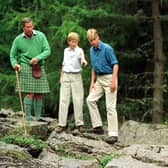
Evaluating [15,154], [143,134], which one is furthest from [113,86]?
[15,154]

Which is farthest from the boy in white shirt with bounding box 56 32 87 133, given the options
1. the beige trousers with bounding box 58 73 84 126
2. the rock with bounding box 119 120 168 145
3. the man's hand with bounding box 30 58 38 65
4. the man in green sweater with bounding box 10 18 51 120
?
the rock with bounding box 119 120 168 145

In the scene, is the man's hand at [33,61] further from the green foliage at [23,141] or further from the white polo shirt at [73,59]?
the green foliage at [23,141]

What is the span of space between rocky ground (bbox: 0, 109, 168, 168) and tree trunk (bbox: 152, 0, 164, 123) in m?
2.28

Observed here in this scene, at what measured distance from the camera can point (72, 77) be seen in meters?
8.33

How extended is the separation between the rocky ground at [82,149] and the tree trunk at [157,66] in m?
2.28

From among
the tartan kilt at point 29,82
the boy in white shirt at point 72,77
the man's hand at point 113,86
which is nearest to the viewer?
the man's hand at point 113,86

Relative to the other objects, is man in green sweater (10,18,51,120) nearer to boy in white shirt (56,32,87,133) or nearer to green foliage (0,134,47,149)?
boy in white shirt (56,32,87,133)

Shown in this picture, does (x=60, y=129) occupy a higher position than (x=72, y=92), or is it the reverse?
(x=72, y=92)

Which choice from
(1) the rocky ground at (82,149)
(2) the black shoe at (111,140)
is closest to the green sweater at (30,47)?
(1) the rocky ground at (82,149)

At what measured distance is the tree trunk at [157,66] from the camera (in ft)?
40.1

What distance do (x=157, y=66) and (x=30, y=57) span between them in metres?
4.77

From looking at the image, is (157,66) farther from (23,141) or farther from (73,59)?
(23,141)

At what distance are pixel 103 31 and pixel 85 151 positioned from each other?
19.8ft

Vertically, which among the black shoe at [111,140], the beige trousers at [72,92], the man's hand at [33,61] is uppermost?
the man's hand at [33,61]
